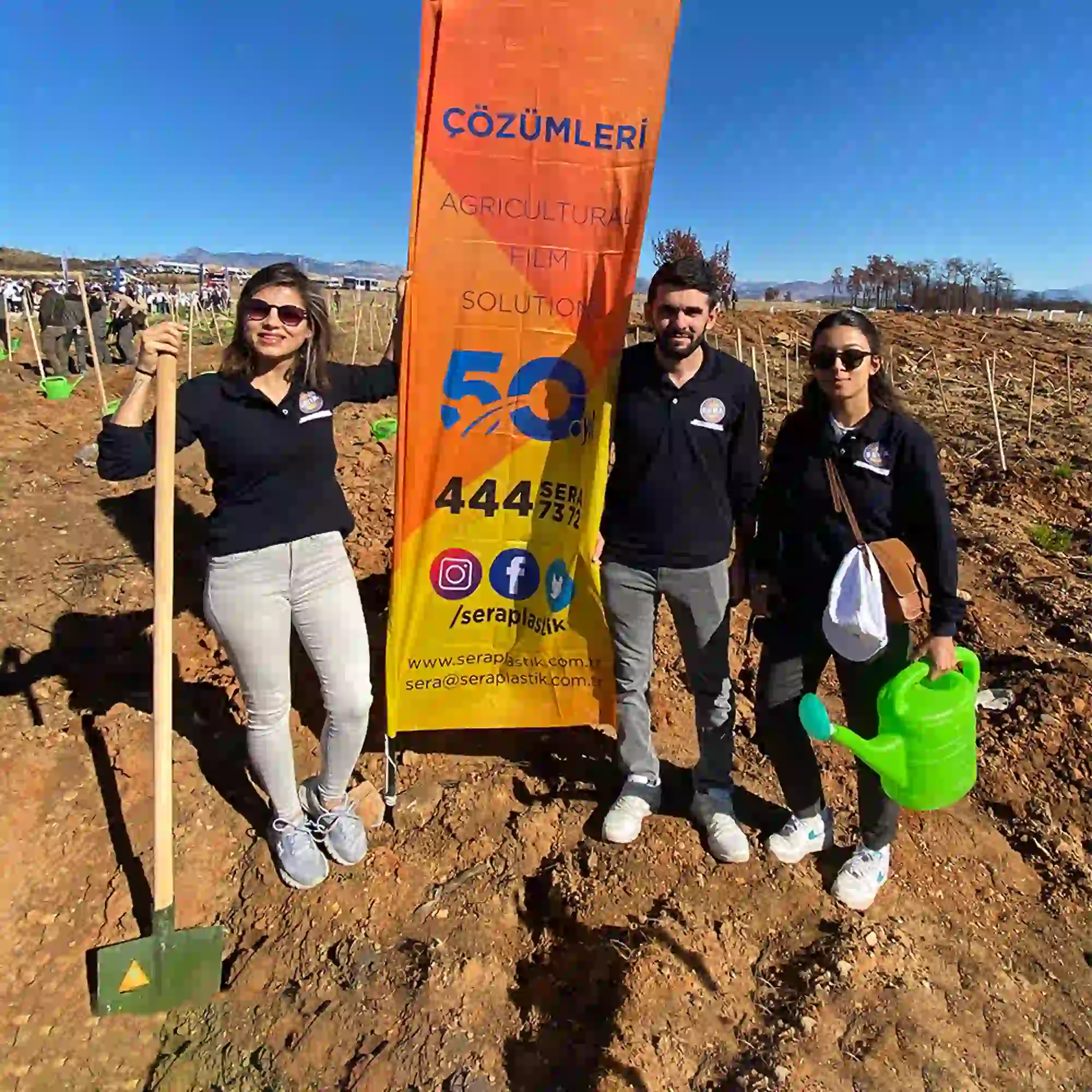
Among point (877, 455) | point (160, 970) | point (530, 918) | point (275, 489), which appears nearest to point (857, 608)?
point (877, 455)

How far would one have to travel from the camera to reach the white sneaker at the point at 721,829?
302 centimetres

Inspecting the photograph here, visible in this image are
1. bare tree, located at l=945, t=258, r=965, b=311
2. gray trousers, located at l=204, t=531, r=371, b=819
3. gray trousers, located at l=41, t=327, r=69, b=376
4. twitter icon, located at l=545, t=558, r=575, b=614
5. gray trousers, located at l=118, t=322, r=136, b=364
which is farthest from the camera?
bare tree, located at l=945, t=258, r=965, b=311

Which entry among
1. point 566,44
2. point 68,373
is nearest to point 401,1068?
point 566,44

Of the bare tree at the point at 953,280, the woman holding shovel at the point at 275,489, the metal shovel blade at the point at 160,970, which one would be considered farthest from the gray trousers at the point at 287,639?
the bare tree at the point at 953,280

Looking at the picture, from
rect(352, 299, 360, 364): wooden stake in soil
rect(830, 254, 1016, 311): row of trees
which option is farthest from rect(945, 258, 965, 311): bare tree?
rect(352, 299, 360, 364): wooden stake in soil

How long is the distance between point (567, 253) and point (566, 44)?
663 mm

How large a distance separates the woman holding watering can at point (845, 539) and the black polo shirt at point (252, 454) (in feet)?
4.93

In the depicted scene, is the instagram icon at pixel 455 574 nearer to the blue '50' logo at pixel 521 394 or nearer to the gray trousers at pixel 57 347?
the blue '50' logo at pixel 521 394

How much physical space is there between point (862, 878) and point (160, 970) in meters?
2.43

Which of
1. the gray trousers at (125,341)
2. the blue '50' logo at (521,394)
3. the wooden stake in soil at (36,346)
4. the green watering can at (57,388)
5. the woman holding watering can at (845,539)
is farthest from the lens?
the gray trousers at (125,341)

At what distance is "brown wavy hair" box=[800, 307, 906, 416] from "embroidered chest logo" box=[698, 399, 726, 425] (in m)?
0.28

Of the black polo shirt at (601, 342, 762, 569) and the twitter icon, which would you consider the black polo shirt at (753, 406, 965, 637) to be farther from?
the twitter icon

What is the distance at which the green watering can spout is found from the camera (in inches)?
93.6

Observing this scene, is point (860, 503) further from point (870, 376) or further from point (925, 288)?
point (925, 288)
